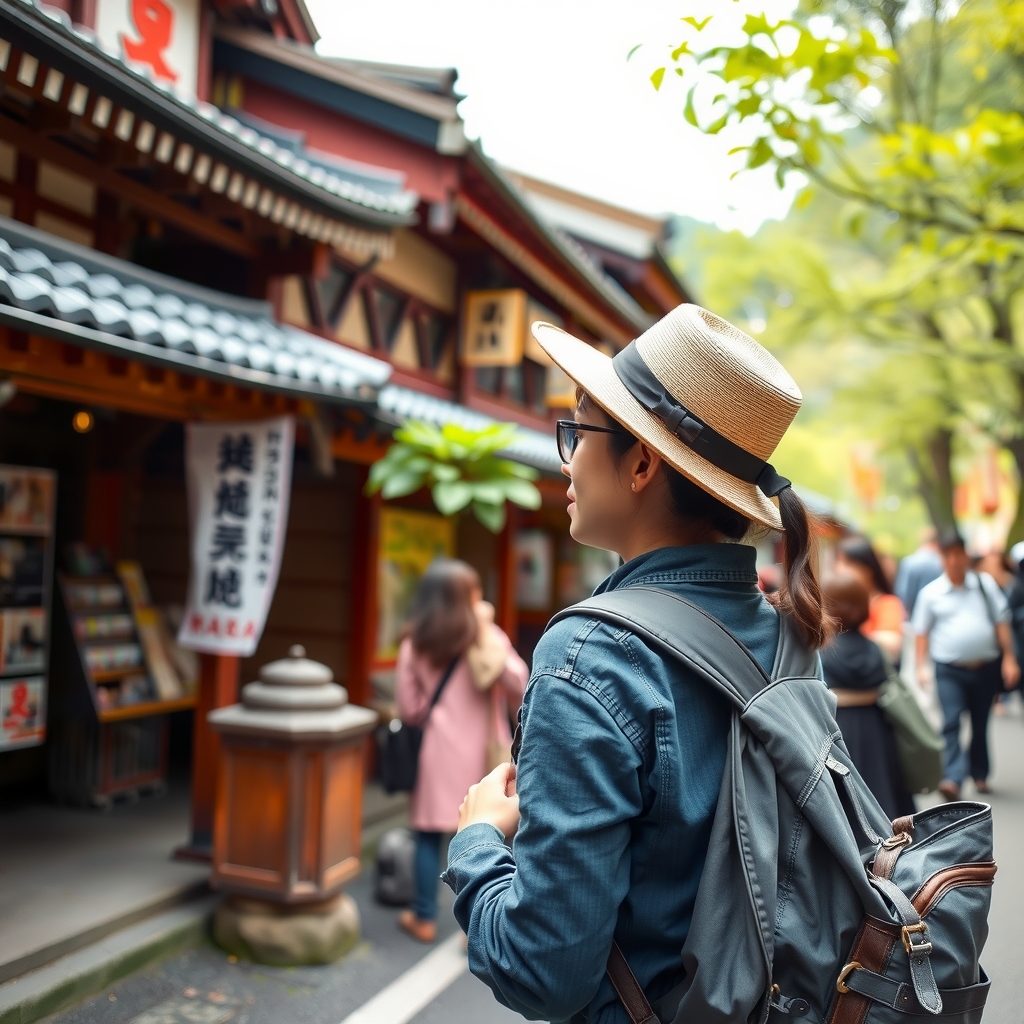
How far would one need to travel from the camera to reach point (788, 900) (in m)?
1.38

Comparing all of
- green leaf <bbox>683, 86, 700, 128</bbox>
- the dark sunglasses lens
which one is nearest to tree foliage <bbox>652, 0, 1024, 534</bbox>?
green leaf <bbox>683, 86, 700, 128</bbox>

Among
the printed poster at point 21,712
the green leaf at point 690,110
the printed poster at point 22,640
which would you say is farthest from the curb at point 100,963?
the green leaf at point 690,110

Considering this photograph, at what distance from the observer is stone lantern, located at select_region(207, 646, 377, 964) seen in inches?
181

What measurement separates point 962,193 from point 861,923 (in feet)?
25.2

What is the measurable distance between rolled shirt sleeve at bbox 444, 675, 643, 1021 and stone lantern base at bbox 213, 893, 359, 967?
3686 mm

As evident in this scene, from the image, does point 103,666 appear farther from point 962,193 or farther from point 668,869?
point 962,193

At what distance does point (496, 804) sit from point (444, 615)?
11.5 ft

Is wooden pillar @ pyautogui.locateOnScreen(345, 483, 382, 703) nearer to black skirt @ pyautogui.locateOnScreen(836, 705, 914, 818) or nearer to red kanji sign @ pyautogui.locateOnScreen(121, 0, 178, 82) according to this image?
red kanji sign @ pyautogui.locateOnScreen(121, 0, 178, 82)

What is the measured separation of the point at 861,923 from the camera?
4.59 ft

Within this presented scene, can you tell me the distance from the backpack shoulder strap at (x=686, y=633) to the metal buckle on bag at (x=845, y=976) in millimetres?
413

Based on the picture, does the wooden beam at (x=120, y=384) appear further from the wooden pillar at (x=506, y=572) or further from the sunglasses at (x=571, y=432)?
the wooden pillar at (x=506, y=572)

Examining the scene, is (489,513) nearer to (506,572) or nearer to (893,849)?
(893,849)

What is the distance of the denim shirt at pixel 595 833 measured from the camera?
1281mm

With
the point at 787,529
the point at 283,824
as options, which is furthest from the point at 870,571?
the point at 787,529
